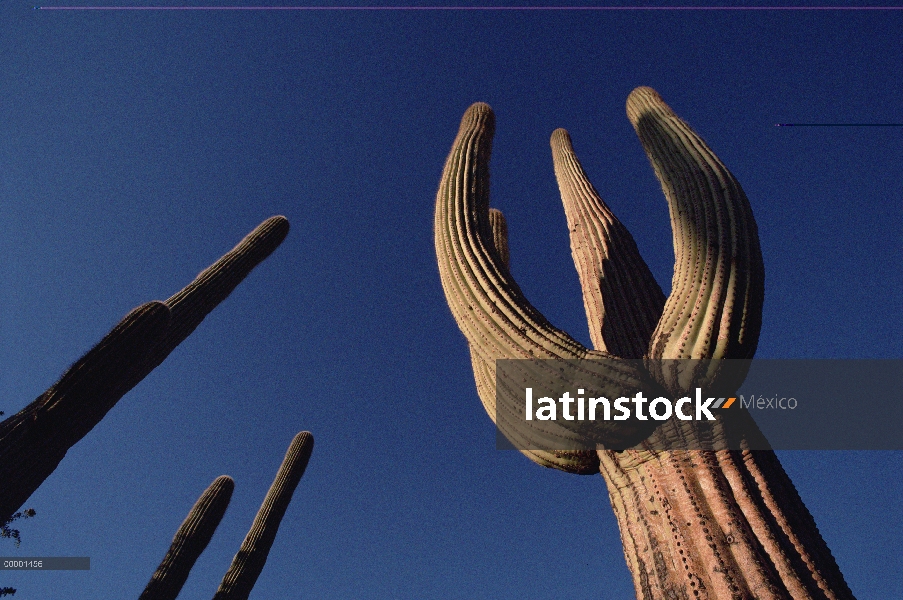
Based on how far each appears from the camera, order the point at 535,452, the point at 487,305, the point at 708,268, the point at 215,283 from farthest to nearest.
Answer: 1. the point at 215,283
2. the point at 487,305
3. the point at 535,452
4. the point at 708,268

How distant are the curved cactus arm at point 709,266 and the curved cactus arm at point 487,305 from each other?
32 centimetres

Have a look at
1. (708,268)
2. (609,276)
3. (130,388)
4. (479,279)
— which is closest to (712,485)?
(708,268)

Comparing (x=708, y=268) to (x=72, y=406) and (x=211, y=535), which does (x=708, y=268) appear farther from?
(x=211, y=535)

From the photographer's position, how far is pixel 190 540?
680cm

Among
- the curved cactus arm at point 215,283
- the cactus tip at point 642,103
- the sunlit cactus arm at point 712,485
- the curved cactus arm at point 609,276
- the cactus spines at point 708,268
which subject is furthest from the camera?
the curved cactus arm at point 215,283

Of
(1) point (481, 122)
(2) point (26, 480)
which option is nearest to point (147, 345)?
(2) point (26, 480)

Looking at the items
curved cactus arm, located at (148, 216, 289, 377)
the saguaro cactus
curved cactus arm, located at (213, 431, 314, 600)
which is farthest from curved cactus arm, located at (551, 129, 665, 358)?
curved cactus arm, located at (213, 431, 314, 600)

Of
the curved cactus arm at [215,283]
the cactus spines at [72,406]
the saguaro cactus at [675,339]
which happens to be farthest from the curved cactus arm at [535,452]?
the curved cactus arm at [215,283]

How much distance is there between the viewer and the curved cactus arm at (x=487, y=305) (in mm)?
2523

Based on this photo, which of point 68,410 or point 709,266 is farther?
point 68,410

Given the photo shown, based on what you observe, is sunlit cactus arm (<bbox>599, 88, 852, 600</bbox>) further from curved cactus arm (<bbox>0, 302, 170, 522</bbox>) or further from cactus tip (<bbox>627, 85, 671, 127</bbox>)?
curved cactus arm (<bbox>0, 302, 170, 522</bbox>)

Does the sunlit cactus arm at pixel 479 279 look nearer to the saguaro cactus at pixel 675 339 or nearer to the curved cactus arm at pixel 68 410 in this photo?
the saguaro cactus at pixel 675 339

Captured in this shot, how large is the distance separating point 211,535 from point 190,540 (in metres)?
0.32

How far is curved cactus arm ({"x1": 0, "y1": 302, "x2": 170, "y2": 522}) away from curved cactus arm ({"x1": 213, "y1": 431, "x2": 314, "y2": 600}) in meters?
3.32
